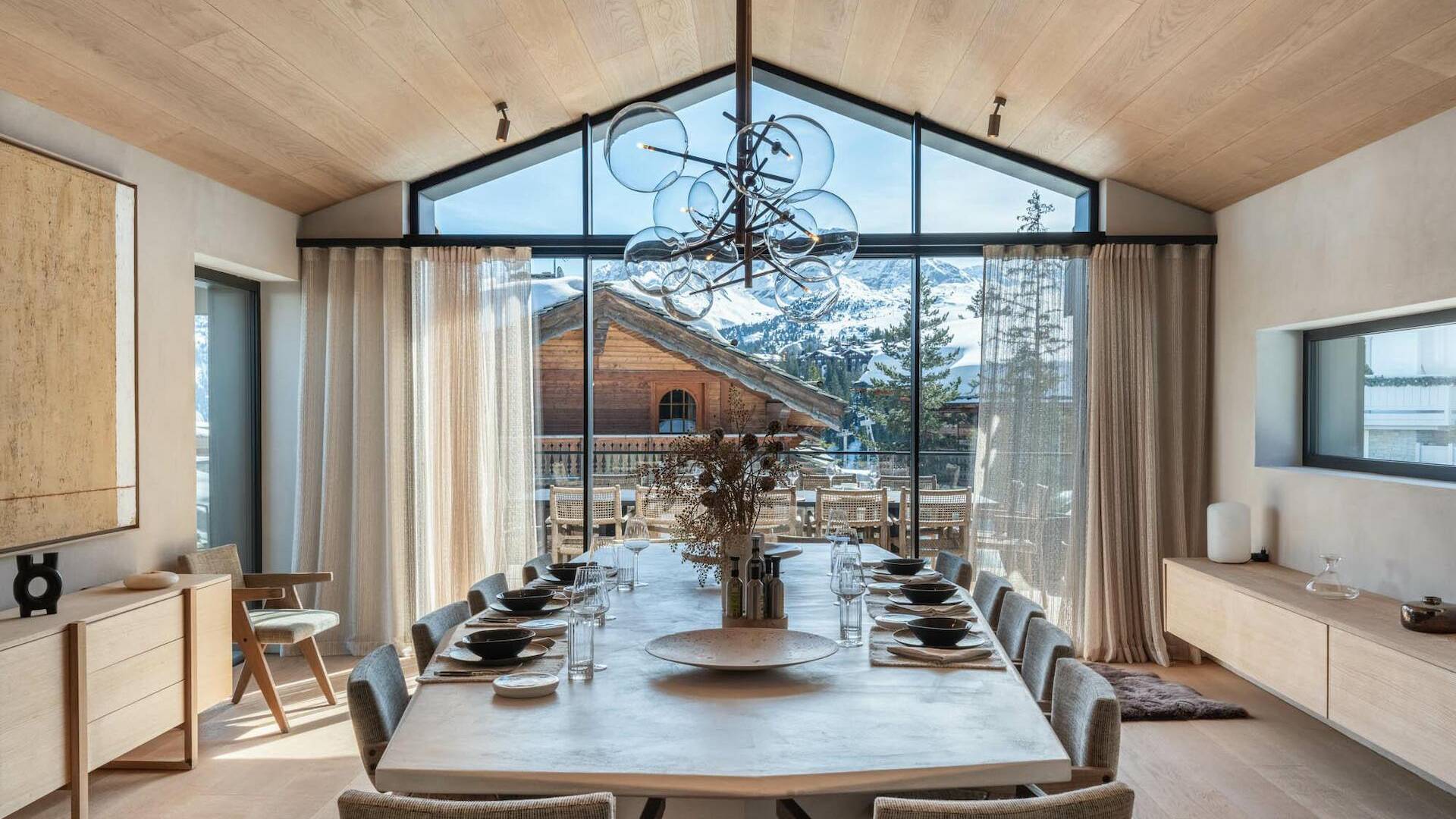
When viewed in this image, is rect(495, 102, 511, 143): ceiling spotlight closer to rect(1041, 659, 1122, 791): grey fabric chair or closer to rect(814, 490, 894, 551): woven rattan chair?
rect(814, 490, 894, 551): woven rattan chair

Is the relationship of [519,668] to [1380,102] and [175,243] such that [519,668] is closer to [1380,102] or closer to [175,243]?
[175,243]

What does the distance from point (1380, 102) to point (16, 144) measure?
16.1ft

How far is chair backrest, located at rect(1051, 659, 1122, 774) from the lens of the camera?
222 centimetres

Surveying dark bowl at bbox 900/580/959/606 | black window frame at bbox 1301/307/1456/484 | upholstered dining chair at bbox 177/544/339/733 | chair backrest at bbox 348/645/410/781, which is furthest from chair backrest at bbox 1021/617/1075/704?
upholstered dining chair at bbox 177/544/339/733

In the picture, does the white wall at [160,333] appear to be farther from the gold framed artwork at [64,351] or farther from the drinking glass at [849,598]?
the drinking glass at [849,598]

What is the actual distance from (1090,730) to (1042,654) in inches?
22.7

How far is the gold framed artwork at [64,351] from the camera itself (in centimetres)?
344

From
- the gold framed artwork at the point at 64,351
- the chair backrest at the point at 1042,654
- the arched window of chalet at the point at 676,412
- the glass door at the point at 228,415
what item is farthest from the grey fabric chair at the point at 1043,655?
the glass door at the point at 228,415

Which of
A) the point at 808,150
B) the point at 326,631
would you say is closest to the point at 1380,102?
the point at 808,150

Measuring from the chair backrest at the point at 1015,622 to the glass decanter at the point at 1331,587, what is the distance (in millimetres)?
1537

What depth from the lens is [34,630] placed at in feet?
10.3

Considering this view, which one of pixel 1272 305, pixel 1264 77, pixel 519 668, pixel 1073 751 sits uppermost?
pixel 1264 77

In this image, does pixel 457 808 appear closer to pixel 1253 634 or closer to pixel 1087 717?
pixel 1087 717

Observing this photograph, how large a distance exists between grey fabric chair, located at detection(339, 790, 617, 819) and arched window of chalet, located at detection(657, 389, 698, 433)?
183 inches
